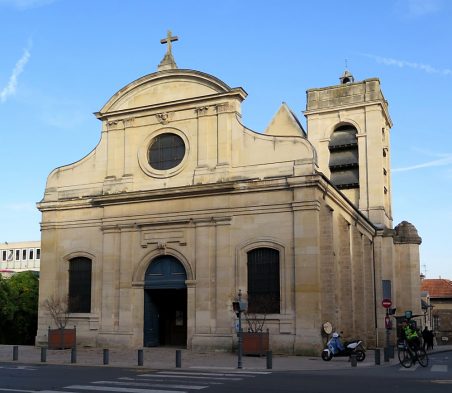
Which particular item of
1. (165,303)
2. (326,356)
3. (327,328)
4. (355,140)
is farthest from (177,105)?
(355,140)

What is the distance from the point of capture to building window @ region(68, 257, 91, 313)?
32.8 metres

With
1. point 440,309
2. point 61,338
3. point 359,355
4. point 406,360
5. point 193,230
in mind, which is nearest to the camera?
point 406,360

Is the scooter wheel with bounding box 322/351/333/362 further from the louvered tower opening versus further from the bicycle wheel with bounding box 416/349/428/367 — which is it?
the louvered tower opening

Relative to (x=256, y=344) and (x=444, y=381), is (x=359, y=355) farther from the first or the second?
(x=444, y=381)

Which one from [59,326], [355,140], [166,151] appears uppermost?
[355,140]

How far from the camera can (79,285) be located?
1312 inches

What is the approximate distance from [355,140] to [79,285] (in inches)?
893

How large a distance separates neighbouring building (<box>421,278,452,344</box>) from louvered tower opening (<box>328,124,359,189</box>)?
28.8m

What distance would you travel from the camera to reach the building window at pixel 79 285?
32844 millimetres

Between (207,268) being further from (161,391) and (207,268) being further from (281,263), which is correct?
(161,391)

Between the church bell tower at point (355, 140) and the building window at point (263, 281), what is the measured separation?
665 inches

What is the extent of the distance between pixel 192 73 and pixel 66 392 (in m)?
20.9

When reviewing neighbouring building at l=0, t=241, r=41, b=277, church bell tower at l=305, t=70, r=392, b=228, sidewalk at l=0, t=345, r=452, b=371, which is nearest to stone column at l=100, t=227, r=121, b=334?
sidewalk at l=0, t=345, r=452, b=371

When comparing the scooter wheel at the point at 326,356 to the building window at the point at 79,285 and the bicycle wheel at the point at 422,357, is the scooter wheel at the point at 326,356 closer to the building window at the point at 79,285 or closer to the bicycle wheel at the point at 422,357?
the bicycle wheel at the point at 422,357
